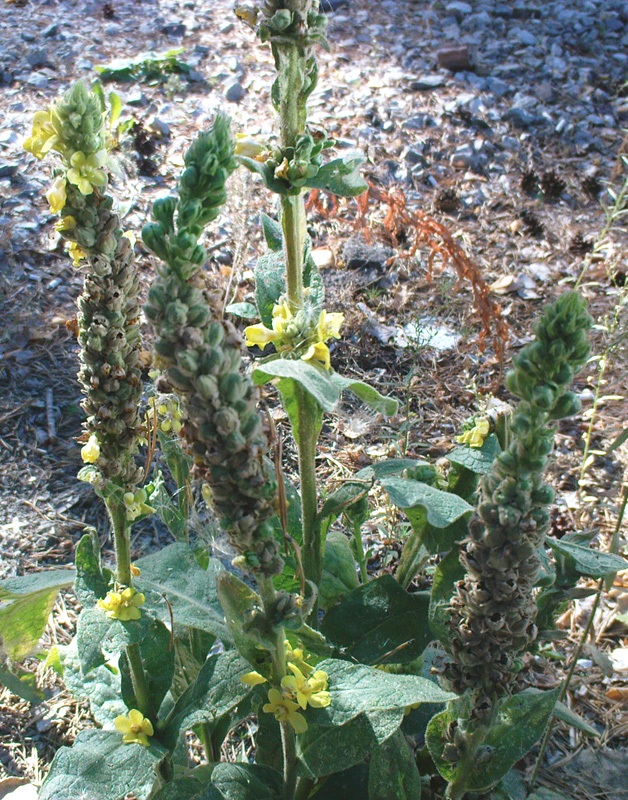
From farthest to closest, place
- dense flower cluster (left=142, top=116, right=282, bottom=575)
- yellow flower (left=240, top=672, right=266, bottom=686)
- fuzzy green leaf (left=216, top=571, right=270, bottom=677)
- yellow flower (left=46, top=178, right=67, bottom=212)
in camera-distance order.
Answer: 1. yellow flower (left=240, top=672, right=266, bottom=686)
2. fuzzy green leaf (left=216, top=571, right=270, bottom=677)
3. yellow flower (left=46, top=178, right=67, bottom=212)
4. dense flower cluster (left=142, top=116, right=282, bottom=575)

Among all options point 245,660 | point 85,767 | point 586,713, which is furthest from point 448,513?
point 586,713

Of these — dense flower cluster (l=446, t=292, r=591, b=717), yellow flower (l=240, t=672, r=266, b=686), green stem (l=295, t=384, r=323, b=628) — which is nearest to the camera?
dense flower cluster (l=446, t=292, r=591, b=717)

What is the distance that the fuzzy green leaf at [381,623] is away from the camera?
6.26 ft

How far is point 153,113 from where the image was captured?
16.8ft

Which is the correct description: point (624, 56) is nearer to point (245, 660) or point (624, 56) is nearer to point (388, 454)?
point (388, 454)

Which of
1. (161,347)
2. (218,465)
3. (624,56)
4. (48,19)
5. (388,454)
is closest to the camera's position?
(161,347)

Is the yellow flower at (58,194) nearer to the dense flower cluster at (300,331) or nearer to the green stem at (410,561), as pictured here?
the dense flower cluster at (300,331)

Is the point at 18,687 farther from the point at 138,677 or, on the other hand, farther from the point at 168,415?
the point at 168,415

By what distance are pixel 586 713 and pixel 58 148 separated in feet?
7.38

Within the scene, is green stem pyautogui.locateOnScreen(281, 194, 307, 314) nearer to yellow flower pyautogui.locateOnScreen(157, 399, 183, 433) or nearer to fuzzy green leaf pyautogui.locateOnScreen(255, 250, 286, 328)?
fuzzy green leaf pyautogui.locateOnScreen(255, 250, 286, 328)

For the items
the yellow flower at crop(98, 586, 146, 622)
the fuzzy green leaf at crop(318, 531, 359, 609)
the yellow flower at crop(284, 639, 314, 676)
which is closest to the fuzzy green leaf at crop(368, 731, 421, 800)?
the yellow flower at crop(284, 639, 314, 676)

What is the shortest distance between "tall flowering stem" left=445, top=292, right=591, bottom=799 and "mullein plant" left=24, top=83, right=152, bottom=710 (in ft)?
2.24

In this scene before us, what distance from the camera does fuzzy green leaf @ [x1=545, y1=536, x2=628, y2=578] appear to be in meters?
1.63

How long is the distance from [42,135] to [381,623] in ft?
4.39
